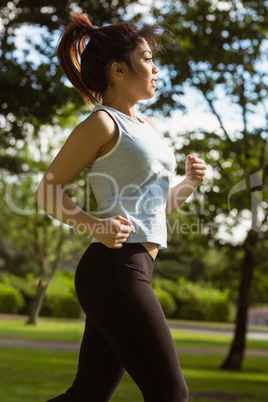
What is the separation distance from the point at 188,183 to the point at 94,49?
2.09 feet

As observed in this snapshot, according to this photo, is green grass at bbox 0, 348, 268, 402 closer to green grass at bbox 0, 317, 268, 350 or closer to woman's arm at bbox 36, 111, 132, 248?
green grass at bbox 0, 317, 268, 350

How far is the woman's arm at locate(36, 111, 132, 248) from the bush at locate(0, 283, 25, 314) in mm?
27518

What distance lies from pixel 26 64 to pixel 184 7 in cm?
423

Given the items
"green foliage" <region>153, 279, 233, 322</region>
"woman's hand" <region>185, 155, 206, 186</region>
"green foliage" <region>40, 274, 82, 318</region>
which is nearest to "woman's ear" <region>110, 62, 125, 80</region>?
"woman's hand" <region>185, 155, 206, 186</region>

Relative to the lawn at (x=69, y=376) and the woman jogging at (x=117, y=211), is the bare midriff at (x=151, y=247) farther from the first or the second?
the lawn at (x=69, y=376)

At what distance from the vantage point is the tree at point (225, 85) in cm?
1024

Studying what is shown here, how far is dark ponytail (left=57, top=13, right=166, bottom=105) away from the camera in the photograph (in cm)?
222

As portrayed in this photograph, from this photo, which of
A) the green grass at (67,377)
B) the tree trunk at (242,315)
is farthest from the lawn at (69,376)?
the tree trunk at (242,315)

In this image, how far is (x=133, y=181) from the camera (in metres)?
2.10

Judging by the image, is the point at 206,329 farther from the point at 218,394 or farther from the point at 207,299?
the point at 218,394

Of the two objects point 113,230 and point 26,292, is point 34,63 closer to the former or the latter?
point 113,230

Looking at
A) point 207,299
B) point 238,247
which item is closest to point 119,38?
point 238,247

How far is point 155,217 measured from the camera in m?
2.12

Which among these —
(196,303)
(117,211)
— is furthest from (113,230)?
(196,303)
